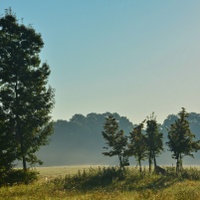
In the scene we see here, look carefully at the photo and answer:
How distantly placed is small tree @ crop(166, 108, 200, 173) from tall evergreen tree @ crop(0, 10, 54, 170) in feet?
53.6

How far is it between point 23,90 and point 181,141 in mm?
20121

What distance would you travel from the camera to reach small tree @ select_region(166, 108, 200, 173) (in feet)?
125

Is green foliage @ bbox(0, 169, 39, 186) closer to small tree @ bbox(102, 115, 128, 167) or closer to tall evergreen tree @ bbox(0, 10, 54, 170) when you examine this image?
tall evergreen tree @ bbox(0, 10, 54, 170)

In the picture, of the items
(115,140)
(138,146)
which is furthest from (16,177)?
(138,146)

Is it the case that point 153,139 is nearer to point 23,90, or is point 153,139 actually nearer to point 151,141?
point 151,141

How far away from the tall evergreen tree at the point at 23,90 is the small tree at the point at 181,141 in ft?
53.6

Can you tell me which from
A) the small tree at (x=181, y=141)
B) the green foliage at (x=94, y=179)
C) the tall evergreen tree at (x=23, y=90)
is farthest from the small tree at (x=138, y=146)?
the tall evergreen tree at (x=23, y=90)

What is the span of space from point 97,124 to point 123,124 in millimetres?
20751

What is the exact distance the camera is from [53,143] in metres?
176

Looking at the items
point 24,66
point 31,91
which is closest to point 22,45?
point 24,66

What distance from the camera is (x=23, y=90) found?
2953cm

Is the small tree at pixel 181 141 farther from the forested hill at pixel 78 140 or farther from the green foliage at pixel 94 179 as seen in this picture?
the forested hill at pixel 78 140

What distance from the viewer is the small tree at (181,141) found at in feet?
125

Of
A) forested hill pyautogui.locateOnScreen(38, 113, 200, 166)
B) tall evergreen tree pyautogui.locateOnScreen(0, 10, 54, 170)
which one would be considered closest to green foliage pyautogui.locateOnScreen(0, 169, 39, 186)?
tall evergreen tree pyautogui.locateOnScreen(0, 10, 54, 170)
